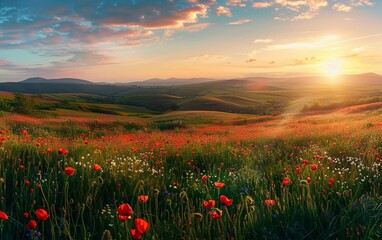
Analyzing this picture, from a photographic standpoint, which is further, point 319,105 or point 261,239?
point 319,105

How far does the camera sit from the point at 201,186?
5113mm

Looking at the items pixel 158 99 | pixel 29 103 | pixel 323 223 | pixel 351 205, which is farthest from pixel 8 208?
pixel 158 99

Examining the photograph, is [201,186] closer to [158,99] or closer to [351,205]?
[351,205]

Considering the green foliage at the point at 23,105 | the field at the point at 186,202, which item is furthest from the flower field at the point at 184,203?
the green foliage at the point at 23,105

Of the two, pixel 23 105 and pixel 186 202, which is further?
pixel 23 105

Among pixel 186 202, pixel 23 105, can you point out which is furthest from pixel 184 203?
pixel 23 105

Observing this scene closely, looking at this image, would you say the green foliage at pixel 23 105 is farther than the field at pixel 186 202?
Yes

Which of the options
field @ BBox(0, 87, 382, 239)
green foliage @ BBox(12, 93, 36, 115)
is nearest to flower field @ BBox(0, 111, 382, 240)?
field @ BBox(0, 87, 382, 239)

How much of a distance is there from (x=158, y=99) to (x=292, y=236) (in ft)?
506

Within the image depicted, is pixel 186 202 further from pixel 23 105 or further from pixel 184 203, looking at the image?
pixel 23 105

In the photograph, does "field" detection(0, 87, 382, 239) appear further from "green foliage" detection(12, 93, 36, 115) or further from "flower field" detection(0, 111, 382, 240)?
"green foliage" detection(12, 93, 36, 115)

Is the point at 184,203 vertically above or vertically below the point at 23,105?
below

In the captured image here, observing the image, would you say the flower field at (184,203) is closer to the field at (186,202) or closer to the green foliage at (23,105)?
the field at (186,202)

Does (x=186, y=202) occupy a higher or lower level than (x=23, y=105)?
lower
